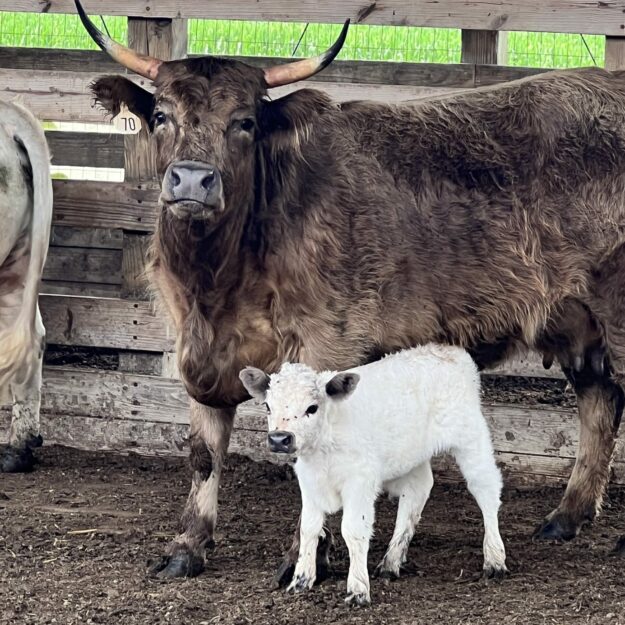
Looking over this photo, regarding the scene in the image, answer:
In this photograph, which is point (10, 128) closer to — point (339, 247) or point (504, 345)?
point (339, 247)

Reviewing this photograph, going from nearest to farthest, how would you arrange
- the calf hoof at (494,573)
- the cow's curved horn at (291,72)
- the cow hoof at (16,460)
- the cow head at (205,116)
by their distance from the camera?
the cow head at (205,116) → the calf hoof at (494,573) → the cow's curved horn at (291,72) → the cow hoof at (16,460)

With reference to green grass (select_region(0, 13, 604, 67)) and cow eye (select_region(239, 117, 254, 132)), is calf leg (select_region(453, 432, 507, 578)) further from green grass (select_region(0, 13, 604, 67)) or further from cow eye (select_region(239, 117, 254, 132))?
green grass (select_region(0, 13, 604, 67))

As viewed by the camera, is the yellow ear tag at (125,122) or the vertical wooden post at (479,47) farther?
the vertical wooden post at (479,47)

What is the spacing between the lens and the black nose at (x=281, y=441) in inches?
179

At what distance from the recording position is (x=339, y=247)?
5414mm

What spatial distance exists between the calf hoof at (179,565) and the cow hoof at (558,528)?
5.51 ft

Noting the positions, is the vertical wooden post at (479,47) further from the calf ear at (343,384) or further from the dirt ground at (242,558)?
the calf ear at (343,384)

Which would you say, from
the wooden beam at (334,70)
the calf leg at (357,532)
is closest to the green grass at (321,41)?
the wooden beam at (334,70)

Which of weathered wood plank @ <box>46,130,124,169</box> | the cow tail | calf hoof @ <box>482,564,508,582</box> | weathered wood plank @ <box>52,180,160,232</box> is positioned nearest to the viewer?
calf hoof @ <box>482,564,508,582</box>

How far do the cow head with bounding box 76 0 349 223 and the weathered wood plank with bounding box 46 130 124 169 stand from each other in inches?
113

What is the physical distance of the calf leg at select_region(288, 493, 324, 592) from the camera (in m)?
4.91

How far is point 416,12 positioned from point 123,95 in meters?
2.19

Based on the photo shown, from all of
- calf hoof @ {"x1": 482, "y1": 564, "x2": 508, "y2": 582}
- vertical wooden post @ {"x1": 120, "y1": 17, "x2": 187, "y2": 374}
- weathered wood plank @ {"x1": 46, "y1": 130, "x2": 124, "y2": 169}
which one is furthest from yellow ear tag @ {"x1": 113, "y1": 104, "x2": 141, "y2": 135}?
calf hoof @ {"x1": 482, "y1": 564, "x2": 508, "y2": 582}

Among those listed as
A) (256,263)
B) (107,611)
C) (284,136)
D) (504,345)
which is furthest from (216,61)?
(107,611)
